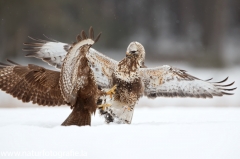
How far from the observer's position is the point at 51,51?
5.91 meters

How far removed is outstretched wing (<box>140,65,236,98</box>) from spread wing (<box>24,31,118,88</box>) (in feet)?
1.45

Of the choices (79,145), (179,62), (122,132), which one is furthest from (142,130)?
(179,62)

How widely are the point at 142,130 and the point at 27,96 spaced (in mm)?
1668

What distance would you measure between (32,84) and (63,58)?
0.87 metres

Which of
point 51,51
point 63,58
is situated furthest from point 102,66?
point 51,51

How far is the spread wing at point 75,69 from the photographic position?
4502 millimetres

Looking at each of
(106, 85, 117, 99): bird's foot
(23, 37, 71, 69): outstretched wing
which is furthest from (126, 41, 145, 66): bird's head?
(23, 37, 71, 69): outstretched wing

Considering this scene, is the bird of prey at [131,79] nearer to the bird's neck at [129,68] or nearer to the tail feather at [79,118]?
the bird's neck at [129,68]

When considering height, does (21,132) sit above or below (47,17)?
below

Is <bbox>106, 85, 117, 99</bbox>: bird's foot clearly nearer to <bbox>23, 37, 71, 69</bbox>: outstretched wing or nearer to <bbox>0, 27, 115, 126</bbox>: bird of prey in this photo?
<bbox>0, 27, 115, 126</bbox>: bird of prey

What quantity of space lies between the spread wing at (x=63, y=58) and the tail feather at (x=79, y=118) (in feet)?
2.99

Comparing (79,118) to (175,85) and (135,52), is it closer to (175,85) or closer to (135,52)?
(135,52)

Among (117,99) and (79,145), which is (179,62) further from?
(79,145)

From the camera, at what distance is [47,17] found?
55.6ft
